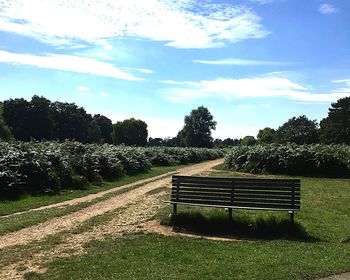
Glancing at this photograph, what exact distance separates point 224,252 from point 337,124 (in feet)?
287

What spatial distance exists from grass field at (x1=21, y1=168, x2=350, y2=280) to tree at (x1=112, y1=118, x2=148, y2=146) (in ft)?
313

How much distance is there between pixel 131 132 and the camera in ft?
353

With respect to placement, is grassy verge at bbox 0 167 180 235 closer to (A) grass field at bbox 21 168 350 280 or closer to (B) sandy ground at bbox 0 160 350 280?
(B) sandy ground at bbox 0 160 350 280

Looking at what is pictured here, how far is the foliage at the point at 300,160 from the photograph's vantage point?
28828 mm

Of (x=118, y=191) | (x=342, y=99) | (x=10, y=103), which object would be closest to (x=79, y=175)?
(x=118, y=191)

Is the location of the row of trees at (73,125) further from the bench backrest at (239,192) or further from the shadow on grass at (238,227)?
the shadow on grass at (238,227)

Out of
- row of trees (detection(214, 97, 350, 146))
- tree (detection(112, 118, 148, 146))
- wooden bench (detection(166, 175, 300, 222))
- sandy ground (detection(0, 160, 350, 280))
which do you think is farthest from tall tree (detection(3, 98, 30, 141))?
wooden bench (detection(166, 175, 300, 222))

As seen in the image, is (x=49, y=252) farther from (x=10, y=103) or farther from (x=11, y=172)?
(x=10, y=103)

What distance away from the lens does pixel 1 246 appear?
9133mm

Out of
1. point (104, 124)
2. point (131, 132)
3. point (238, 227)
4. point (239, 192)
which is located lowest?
point (238, 227)

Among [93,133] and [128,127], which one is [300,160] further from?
[93,133]

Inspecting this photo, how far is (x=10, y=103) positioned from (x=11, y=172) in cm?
7731

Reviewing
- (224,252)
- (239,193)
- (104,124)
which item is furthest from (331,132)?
(224,252)

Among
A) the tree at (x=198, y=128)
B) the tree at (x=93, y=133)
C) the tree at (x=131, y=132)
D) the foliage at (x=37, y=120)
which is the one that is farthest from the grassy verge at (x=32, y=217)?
the tree at (x=198, y=128)
